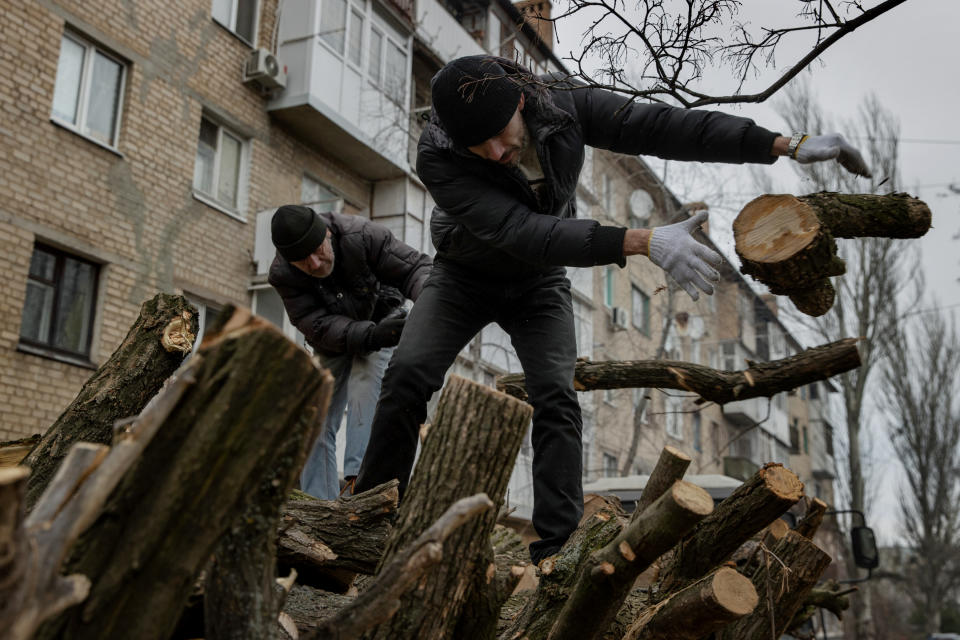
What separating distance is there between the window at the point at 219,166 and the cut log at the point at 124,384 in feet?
34.0

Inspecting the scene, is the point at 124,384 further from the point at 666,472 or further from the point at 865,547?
the point at 865,547

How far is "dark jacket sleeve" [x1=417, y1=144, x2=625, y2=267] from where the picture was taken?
10.9 feet

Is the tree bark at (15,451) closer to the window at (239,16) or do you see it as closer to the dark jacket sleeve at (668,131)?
the dark jacket sleeve at (668,131)

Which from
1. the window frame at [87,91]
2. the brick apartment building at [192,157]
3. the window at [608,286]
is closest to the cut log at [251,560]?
the brick apartment building at [192,157]

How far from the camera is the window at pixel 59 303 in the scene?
10508 mm

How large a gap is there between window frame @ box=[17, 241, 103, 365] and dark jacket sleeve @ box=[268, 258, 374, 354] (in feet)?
20.9

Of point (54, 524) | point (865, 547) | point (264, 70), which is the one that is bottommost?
point (865, 547)

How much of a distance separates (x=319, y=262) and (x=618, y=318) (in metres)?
19.0

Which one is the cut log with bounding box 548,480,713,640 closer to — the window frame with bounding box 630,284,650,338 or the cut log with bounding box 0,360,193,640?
the cut log with bounding box 0,360,193,640

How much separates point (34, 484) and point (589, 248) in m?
2.09

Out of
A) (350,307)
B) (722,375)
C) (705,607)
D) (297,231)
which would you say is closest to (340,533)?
(705,607)

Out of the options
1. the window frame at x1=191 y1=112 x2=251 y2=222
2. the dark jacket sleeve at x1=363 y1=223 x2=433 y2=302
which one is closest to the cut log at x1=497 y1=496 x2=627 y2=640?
the dark jacket sleeve at x1=363 y1=223 x2=433 y2=302

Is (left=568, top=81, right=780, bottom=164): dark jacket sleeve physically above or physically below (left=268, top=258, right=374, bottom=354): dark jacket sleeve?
above

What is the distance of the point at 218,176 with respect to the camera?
13508mm
